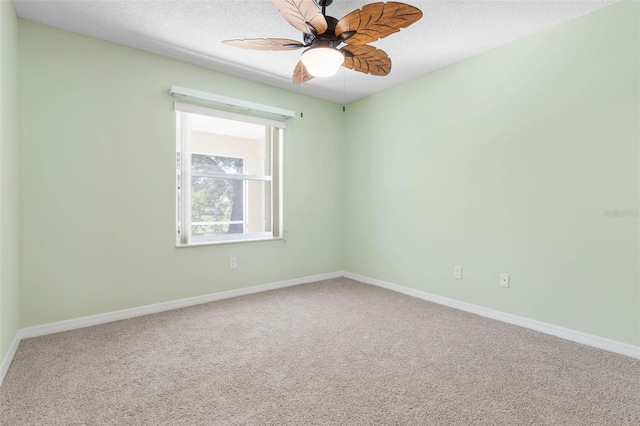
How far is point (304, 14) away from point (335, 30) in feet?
0.69

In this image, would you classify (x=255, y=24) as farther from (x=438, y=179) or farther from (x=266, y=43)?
(x=438, y=179)

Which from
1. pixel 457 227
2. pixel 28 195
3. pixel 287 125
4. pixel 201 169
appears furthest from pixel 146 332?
pixel 457 227

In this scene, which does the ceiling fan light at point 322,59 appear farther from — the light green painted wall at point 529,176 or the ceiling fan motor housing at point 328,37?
the light green painted wall at point 529,176

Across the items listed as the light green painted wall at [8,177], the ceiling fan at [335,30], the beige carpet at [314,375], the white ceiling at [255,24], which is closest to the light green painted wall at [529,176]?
the white ceiling at [255,24]

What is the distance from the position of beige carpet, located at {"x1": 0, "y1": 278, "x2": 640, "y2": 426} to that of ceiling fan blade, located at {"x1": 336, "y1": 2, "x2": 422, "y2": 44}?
1.98 meters

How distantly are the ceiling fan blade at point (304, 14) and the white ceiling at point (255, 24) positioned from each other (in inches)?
19.7

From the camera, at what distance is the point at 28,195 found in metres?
2.43

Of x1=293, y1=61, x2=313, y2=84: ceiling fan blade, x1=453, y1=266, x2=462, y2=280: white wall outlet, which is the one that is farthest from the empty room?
x1=293, y1=61, x2=313, y2=84: ceiling fan blade

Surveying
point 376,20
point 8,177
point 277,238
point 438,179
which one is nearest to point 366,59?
point 376,20

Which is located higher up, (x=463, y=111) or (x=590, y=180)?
(x=463, y=111)

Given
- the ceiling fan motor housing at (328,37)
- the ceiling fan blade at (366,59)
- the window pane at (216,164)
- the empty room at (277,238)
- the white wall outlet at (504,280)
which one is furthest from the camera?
the window pane at (216,164)

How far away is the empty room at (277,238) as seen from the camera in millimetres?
1771

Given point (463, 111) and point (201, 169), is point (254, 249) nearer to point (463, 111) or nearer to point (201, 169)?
point (201, 169)

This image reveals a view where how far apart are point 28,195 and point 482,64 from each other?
12.8ft
